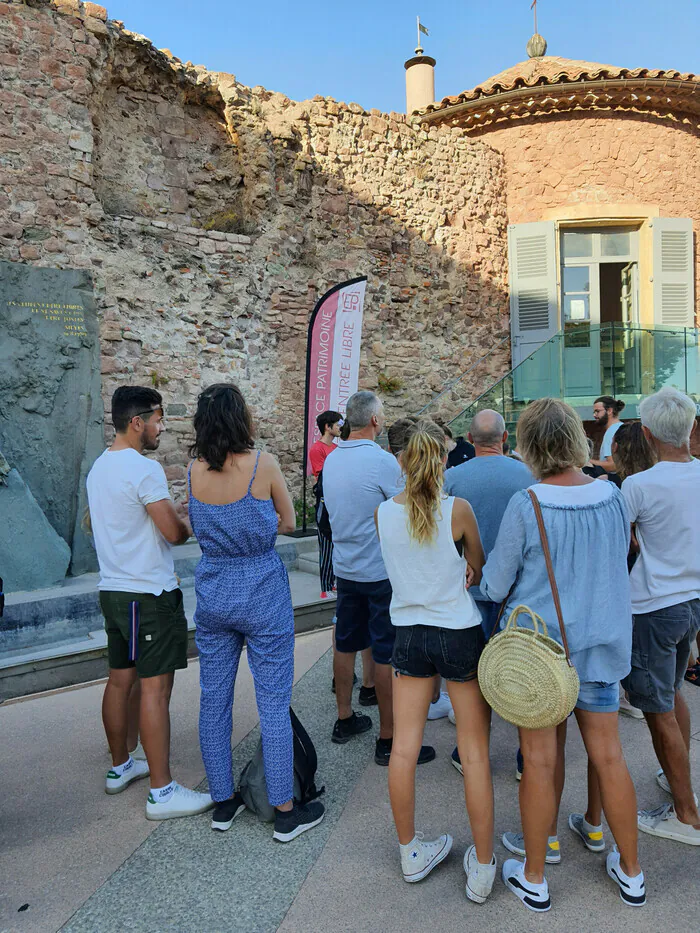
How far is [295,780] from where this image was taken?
108 inches

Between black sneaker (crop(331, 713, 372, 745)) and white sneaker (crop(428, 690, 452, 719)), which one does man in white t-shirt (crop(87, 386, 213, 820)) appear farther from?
white sneaker (crop(428, 690, 452, 719))

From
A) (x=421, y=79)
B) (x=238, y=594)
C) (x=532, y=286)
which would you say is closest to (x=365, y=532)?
(x=238, y=594)

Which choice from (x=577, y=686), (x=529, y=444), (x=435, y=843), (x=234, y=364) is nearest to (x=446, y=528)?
(x=529, y=444)

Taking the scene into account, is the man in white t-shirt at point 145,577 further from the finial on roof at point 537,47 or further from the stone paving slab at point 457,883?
the finial on roof at point 537,47

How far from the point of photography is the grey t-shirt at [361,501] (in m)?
3.17

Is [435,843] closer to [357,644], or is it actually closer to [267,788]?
[267,788]

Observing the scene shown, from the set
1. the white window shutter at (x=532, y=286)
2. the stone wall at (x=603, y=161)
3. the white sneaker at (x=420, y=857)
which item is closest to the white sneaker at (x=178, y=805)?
the white sneaker at (x=420, y=857)

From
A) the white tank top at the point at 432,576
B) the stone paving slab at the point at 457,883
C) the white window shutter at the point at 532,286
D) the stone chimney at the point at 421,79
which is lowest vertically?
the stone paving slab at the point at 457,883

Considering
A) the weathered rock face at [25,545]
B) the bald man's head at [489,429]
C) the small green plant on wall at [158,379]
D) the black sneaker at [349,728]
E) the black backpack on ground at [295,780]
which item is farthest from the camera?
the small green plant on wall at [158,379]

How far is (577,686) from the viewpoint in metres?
2.00

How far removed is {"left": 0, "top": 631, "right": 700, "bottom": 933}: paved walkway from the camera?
6.99 feet

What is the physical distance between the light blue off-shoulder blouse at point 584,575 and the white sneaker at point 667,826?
85cm

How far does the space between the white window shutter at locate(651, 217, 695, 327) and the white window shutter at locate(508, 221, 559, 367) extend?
1606 mm

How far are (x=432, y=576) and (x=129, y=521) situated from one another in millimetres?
1320
